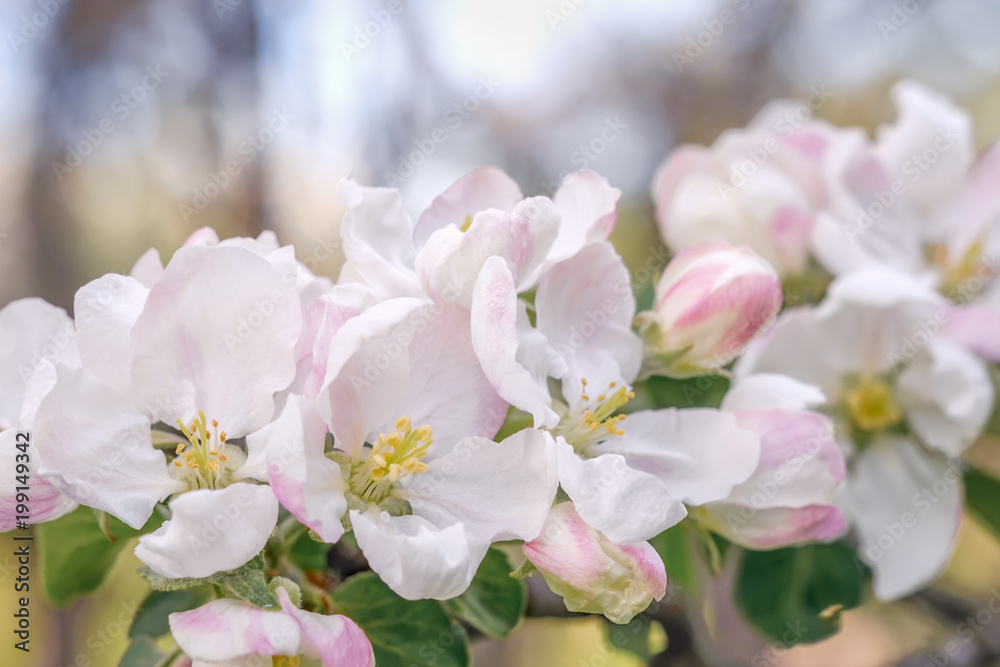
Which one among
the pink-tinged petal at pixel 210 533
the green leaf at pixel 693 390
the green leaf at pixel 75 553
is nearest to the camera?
the pink-tinged petal at pixel 210 533

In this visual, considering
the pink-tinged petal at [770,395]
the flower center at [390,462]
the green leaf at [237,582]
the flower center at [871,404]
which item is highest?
the flower center at [390,462]

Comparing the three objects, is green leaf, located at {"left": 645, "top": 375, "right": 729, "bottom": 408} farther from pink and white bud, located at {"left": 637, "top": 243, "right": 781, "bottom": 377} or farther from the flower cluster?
pink and white bud, located at {"left": 637, "top": 243, "right": 781, "bottom": 377}

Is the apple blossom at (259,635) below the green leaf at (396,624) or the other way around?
the other way around

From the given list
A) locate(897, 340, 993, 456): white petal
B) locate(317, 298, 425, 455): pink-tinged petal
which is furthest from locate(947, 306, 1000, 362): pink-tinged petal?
locate(317, 298, 425, 455): pink-tinged petal

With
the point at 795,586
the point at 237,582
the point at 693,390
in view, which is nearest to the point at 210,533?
the point at 237,582

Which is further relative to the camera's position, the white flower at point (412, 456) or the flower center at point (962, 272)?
the flower center at point (962, 272)

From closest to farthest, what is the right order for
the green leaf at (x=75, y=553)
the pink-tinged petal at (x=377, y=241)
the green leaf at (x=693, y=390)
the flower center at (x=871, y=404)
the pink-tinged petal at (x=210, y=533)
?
the pink-tinged petal at (x=210, y=533) → the pink-tinged petal at (x=377, y=241) → the green leaf at (x=75, y=553) → the green leaf at (x=693, y=390) → the flower center at (x=871, y=404)

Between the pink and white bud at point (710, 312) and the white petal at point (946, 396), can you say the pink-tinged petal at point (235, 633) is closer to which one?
the pink and white bud at point (710, 312)

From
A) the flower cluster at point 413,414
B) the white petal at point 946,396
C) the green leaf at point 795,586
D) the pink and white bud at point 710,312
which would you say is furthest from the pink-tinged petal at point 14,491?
the white petal at point 946,396

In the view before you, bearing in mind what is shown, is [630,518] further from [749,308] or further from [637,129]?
[637,129]
